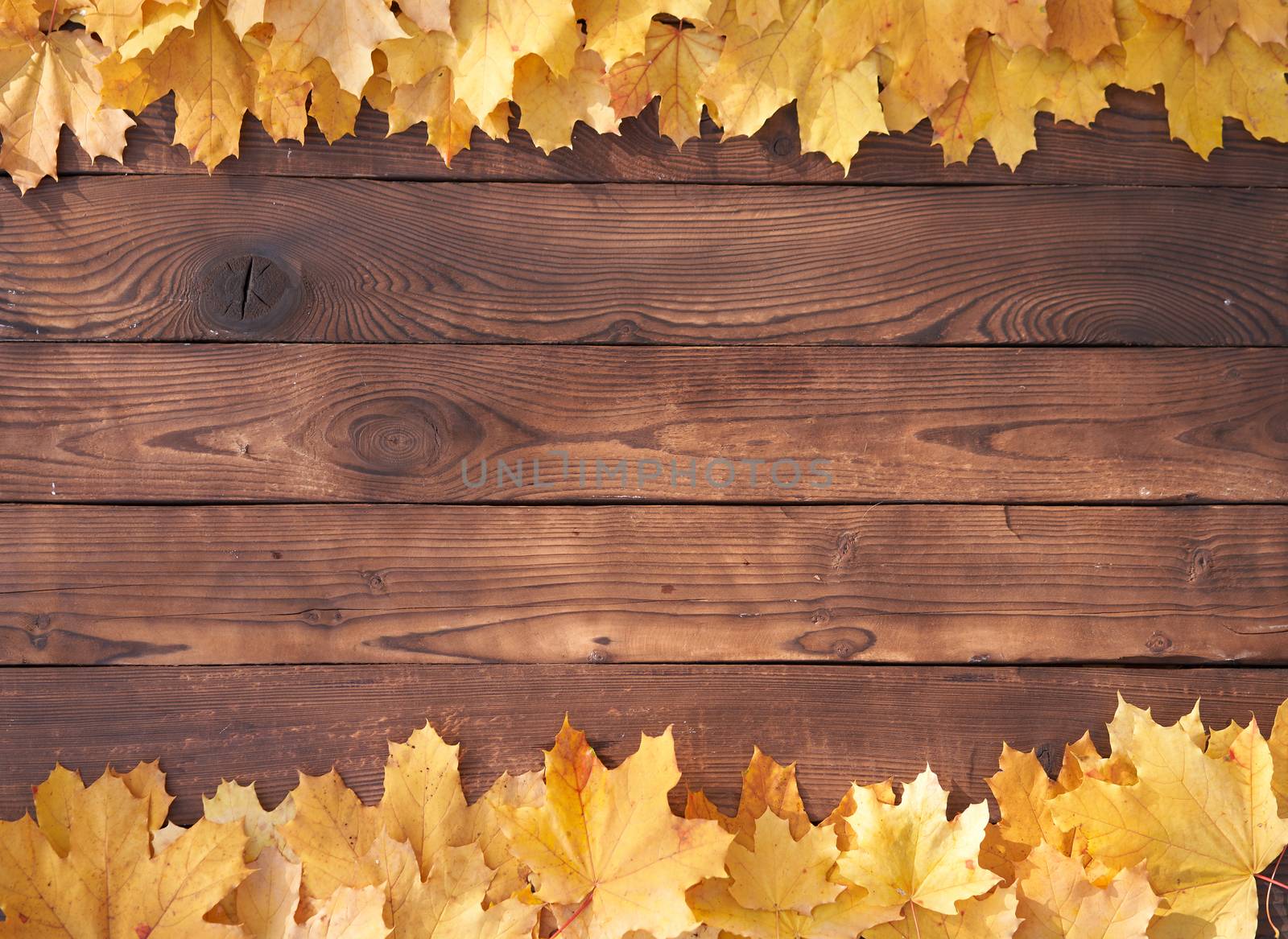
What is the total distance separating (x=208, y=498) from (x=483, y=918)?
68 centimetres

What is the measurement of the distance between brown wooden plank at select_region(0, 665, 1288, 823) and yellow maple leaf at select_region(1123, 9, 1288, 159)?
77 centimetres

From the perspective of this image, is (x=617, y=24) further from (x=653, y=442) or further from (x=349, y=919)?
(x=349, y=919)

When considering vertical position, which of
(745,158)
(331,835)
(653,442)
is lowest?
(331,835)

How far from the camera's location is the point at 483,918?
3.58 feet

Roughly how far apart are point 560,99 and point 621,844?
1001 mm

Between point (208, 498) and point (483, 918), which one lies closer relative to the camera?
point (483, 918)

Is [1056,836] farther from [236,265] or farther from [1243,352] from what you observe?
[236,265]

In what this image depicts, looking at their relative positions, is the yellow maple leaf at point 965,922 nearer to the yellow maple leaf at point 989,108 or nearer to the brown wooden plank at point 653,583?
the brown wooden plank at point 653,583

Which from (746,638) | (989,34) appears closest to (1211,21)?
(989,34)

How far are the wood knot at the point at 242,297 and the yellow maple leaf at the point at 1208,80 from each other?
1.23 metres

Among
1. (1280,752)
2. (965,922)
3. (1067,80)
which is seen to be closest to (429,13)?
(1067,80)

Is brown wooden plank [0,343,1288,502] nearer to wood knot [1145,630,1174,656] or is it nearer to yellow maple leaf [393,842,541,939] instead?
wood knot [1145,630,1174,656]

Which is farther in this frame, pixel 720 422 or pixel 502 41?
pixel 720 422

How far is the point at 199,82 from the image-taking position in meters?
1.15
